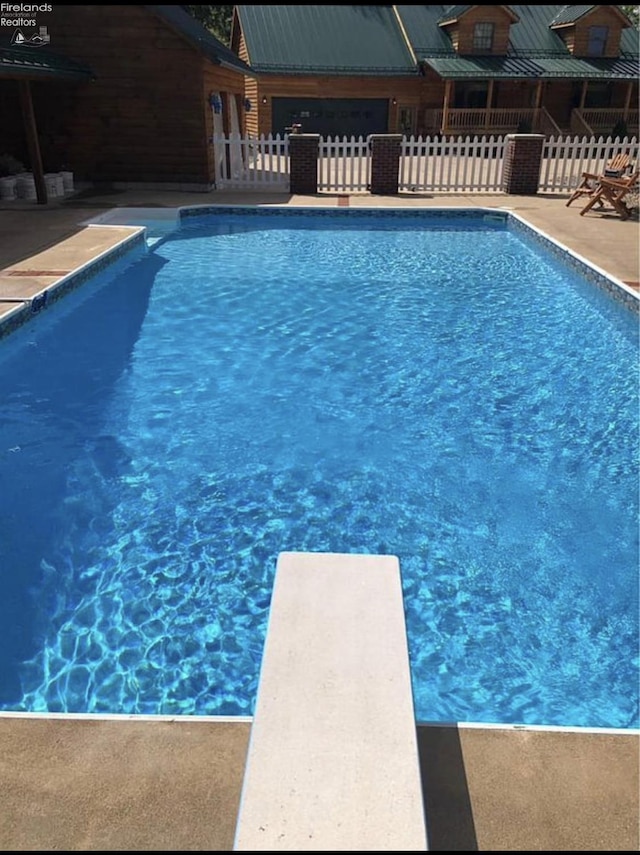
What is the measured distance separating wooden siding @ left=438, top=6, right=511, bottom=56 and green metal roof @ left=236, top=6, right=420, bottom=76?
2.09 metres

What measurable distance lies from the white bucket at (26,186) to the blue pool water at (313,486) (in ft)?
22.9

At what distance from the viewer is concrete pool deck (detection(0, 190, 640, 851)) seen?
210 cm

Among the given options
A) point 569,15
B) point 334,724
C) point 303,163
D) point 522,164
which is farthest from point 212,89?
point 569,15

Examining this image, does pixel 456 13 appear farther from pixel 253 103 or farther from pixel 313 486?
pixel 313 486

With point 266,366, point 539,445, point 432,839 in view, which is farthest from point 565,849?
point 266,366

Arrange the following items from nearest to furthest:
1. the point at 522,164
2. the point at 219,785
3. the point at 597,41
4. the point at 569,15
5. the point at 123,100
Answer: the point at 219,785
the point at 123,100
the point at 522,164
the point at 597,41
the point at 569,15

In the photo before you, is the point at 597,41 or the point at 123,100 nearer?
the point at 123,100

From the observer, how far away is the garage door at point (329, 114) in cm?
2861

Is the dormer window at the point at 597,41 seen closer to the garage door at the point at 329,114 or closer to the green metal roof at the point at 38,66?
the garage door at the point at 329,114

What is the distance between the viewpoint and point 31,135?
1320 centimetres

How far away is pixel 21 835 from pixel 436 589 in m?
2.46

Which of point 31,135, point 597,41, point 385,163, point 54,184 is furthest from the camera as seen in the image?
point 597,41

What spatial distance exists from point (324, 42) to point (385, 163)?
16361 mm

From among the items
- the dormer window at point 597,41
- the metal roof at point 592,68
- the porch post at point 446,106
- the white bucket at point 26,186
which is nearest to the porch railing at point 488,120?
the porch post at point 446,106
